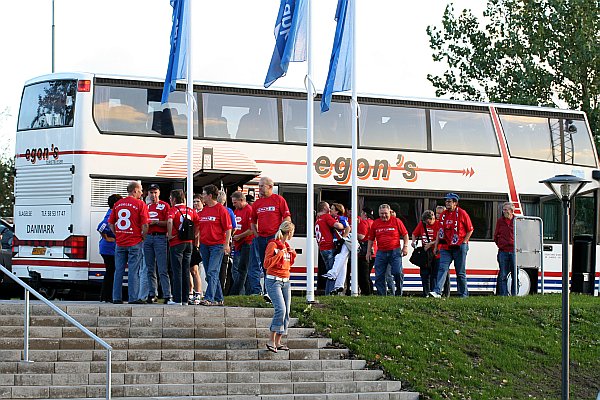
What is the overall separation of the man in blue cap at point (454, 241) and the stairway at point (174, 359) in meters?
5.58

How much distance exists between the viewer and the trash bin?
2417 cm

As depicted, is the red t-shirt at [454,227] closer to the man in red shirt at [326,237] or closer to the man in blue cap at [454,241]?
the man in blue cap at [454,241]

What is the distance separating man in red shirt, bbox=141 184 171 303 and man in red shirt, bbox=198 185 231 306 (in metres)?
0.60

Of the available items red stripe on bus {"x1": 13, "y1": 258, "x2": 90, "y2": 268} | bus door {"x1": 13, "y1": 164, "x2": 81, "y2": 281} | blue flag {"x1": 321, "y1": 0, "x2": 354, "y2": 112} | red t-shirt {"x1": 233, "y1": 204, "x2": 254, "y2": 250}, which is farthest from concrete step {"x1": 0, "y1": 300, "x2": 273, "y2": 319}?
bus door {"x1": 13, "y1": 164, "x2": 81, "y2": 281}

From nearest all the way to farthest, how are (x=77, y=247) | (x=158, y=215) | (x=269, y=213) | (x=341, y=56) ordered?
(x=158, y=215)
(x=269, y=213)
(x=341, y=56)
(x=77, y=247)

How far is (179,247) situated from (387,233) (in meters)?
5.11

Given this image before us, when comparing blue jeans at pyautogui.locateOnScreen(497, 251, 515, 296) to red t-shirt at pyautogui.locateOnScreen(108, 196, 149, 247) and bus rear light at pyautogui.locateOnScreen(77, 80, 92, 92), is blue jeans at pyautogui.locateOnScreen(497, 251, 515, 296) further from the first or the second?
bus rear light at pyautogui.locateOnScreen(77, 80, 92, 92)

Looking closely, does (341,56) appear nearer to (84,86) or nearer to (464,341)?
(84,86)

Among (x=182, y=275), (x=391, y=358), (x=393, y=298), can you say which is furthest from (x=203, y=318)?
(x=393, y=298)

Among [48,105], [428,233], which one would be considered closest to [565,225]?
[428,233]

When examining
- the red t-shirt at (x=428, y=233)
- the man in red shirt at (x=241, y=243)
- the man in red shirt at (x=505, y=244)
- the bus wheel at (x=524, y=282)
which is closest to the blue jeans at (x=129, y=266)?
the man in red shirt at (x=241, y=243)

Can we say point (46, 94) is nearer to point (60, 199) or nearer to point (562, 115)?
point (60, 199)

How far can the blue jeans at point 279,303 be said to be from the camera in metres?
14.3

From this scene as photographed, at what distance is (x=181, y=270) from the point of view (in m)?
16.8
